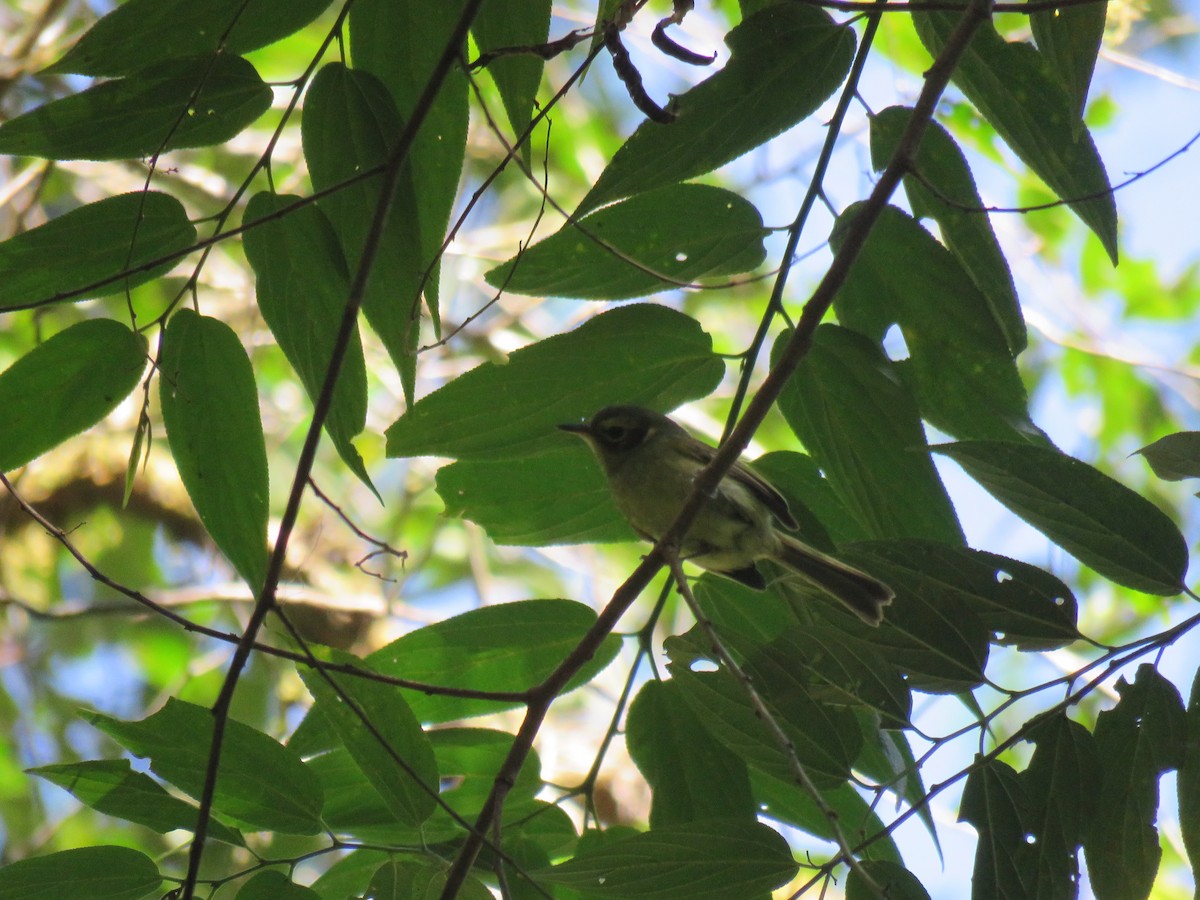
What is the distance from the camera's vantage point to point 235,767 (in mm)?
2385

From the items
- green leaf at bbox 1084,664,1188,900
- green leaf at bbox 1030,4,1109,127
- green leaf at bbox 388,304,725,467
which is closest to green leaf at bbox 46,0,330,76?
green leaf at bbox 388,304,725,467

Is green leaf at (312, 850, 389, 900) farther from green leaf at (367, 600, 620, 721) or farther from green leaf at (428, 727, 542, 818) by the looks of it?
green leaf at (367, 600, 620, 721)

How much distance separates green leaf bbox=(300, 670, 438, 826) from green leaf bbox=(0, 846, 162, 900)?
0.46 metres

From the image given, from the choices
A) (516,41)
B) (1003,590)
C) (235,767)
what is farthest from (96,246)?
(1003,590)

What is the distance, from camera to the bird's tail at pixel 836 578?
127 inches

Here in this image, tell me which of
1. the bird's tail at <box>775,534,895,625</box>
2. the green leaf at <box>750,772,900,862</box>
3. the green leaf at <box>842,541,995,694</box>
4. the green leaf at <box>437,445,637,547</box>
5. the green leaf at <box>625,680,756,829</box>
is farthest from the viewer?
the bird's tail at <box>775,534,895,625</box>

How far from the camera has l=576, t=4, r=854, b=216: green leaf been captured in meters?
2.50

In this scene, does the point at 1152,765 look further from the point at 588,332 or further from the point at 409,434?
the point at 409,434

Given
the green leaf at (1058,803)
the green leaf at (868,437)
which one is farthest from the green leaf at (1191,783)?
the green leaf at (868,437)

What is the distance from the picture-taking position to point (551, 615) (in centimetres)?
286

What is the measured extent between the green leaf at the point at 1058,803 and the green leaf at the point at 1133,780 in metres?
0.02

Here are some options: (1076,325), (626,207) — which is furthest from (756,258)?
(1076,325)

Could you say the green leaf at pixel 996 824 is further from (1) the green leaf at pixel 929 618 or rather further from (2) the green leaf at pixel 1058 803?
(1) the green leaf at pixel 929 618

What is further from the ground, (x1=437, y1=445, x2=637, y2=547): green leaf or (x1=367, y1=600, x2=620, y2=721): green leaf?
(x1=437, y1=445, x2=637, y2=547): green leaf
